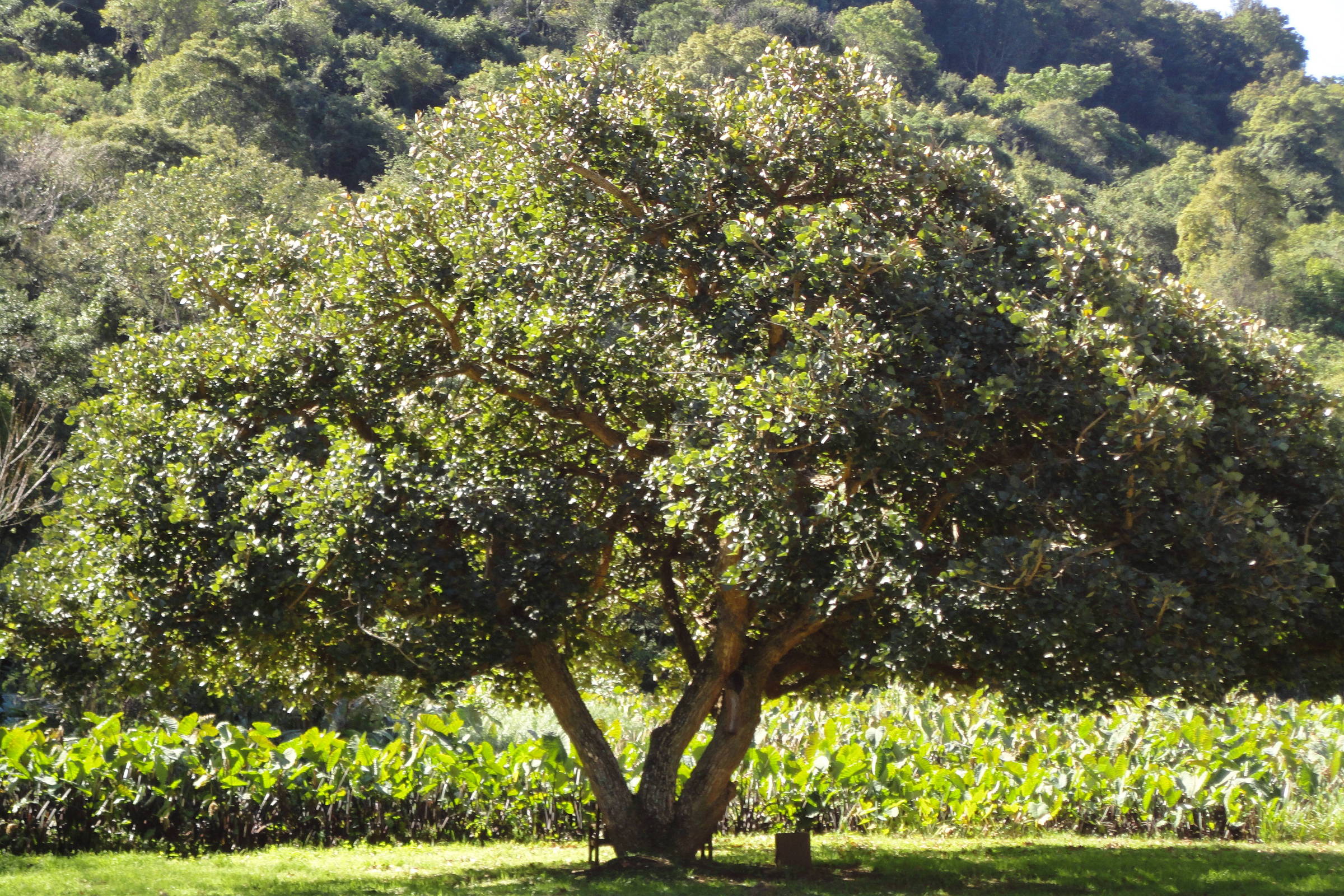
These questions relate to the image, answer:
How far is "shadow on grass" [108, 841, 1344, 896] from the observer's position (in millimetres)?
8562

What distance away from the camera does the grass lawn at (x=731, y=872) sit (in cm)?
848

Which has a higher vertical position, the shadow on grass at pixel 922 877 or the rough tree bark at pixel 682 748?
the rough tree bark at pixel 682 748

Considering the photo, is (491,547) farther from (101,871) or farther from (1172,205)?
(1172,205)

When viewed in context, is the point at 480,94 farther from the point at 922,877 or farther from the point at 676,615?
the point at 922,877

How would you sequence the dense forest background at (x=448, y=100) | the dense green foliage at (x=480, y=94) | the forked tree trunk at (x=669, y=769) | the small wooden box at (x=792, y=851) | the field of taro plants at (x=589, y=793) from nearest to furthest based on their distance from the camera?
the small wooden box at (x=792, y=851)
the forked tree trunk at (x=669, y=769)
the field of taro plants at (x=589, y=793)
the dense forest background at (x=448, y=100)
the dense green foliage at (x=480, y=94)

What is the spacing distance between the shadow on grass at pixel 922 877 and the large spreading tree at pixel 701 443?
860mm

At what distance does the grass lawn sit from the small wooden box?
110 mm

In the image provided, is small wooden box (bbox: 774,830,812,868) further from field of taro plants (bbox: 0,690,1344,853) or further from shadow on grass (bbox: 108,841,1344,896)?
field of taro plants (bbox: 0,690,1344,853)

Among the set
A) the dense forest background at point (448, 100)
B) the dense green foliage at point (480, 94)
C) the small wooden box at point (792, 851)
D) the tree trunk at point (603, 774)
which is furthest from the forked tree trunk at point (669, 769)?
the dense green foliage at point (480, 94)

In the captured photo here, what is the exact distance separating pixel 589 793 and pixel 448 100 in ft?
22.5

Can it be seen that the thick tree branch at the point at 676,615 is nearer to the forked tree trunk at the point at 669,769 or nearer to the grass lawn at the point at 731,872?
the forked tree trunk at the point at 669,769

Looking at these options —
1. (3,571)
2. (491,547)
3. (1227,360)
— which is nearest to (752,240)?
(491,547)

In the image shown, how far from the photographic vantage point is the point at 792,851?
30.3 ft

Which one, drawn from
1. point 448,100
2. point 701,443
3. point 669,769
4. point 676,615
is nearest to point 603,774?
point 669,769
